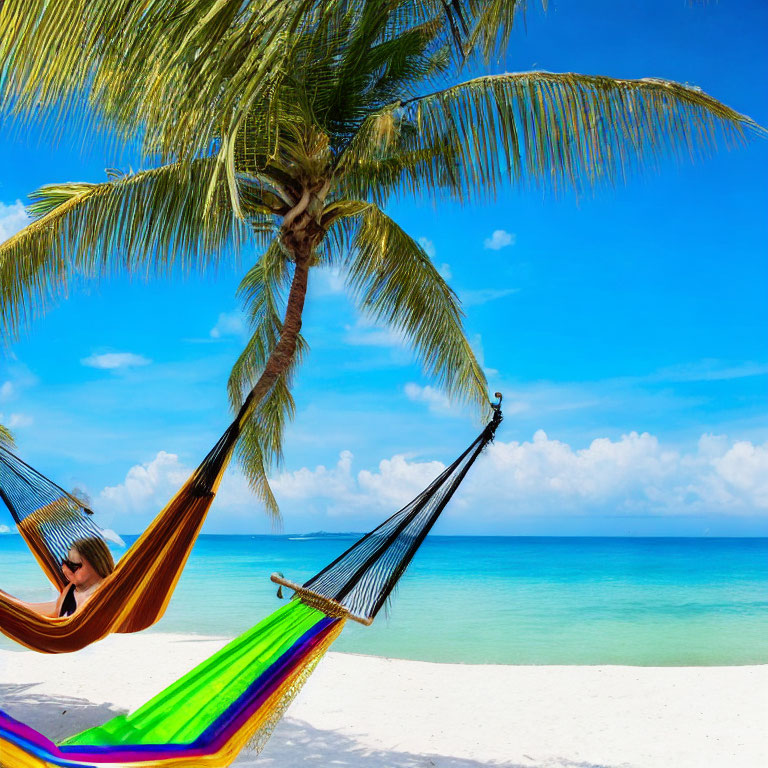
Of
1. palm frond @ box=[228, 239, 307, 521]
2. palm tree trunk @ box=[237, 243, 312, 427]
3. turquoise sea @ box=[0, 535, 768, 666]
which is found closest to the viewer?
palm tree trunk @ box=[237, 243, 312, 427]

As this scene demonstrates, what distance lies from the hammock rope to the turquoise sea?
0.23 m

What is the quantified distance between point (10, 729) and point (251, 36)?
1.50 meters

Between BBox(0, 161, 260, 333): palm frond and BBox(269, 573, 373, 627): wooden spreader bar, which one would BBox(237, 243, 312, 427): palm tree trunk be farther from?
BBox(269, 573, 373, 627): wooden spreader bar

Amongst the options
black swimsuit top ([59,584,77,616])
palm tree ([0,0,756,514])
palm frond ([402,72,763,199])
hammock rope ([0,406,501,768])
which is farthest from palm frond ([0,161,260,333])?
hammock rope ([0,406,501,768])

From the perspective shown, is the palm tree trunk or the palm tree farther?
the palm tree trunk

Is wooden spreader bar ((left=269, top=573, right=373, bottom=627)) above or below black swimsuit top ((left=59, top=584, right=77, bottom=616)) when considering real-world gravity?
above

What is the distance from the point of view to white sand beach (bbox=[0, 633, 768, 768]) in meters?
2.78

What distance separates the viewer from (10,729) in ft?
4.59

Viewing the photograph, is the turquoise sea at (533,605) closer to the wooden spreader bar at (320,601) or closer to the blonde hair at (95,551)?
the wooden spreader bar at (320,601)

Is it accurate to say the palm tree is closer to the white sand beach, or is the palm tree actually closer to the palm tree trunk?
the palm tree trunk

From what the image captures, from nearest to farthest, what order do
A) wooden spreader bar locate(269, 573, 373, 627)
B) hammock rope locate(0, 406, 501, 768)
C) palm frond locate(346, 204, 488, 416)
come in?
1. hammock rope locate(0, 406, 501, 768)
2. wooden spreader bar locate(269, 573, 373, 627)
3. palm frond locate(346, 204, 488, 416)

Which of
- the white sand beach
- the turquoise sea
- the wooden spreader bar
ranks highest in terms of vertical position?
the turquoise sea

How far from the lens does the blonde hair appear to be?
230 cm

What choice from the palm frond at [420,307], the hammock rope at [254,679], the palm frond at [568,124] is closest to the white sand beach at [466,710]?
the hammock rope at [254,679]
